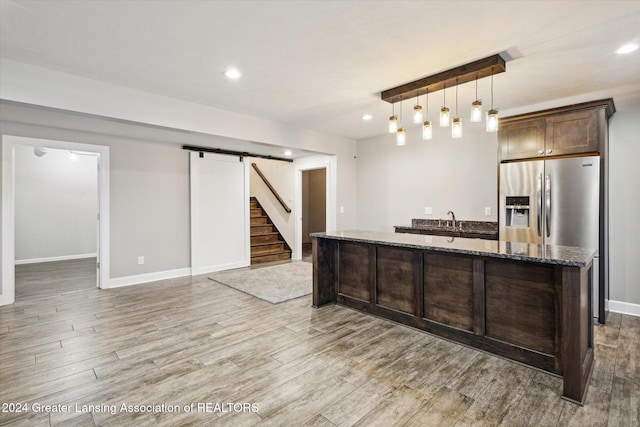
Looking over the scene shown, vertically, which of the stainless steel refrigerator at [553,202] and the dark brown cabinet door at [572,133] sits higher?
the dark brown cabinet door at [572,133]

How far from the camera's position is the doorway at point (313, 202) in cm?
944

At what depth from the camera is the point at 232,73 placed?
321 centimetres

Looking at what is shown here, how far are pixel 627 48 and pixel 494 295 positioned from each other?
2.43 meters

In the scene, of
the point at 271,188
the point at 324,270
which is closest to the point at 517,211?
the point at 324,270

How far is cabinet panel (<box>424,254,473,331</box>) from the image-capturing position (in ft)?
9.04

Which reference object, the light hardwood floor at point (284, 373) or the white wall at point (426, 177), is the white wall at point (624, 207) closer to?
the light hardwood floor at point (284, 373)

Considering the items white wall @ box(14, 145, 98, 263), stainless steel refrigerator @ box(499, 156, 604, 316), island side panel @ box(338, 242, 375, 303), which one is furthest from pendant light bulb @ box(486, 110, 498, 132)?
white wall @ box(14, 145, 98, 263)

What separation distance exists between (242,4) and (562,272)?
110 inches

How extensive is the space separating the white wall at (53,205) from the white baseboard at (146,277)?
3.74 metres

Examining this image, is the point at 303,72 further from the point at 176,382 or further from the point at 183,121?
the point at 176,382

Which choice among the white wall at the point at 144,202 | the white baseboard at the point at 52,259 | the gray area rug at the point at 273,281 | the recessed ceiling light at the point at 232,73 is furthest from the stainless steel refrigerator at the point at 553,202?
the white baseboard at the point at 52,259

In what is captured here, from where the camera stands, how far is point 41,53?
9.09 feet

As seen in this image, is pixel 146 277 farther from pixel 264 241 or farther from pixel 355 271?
pixel 355 271

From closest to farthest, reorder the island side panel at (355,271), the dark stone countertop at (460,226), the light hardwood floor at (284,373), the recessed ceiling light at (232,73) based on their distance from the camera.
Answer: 1. the light hardwood floor at (284,373)
2. the recessed ceiling light at (232,73)
3. the island side panel at (355,271)
4. the dark stone countertop at (460,226)
